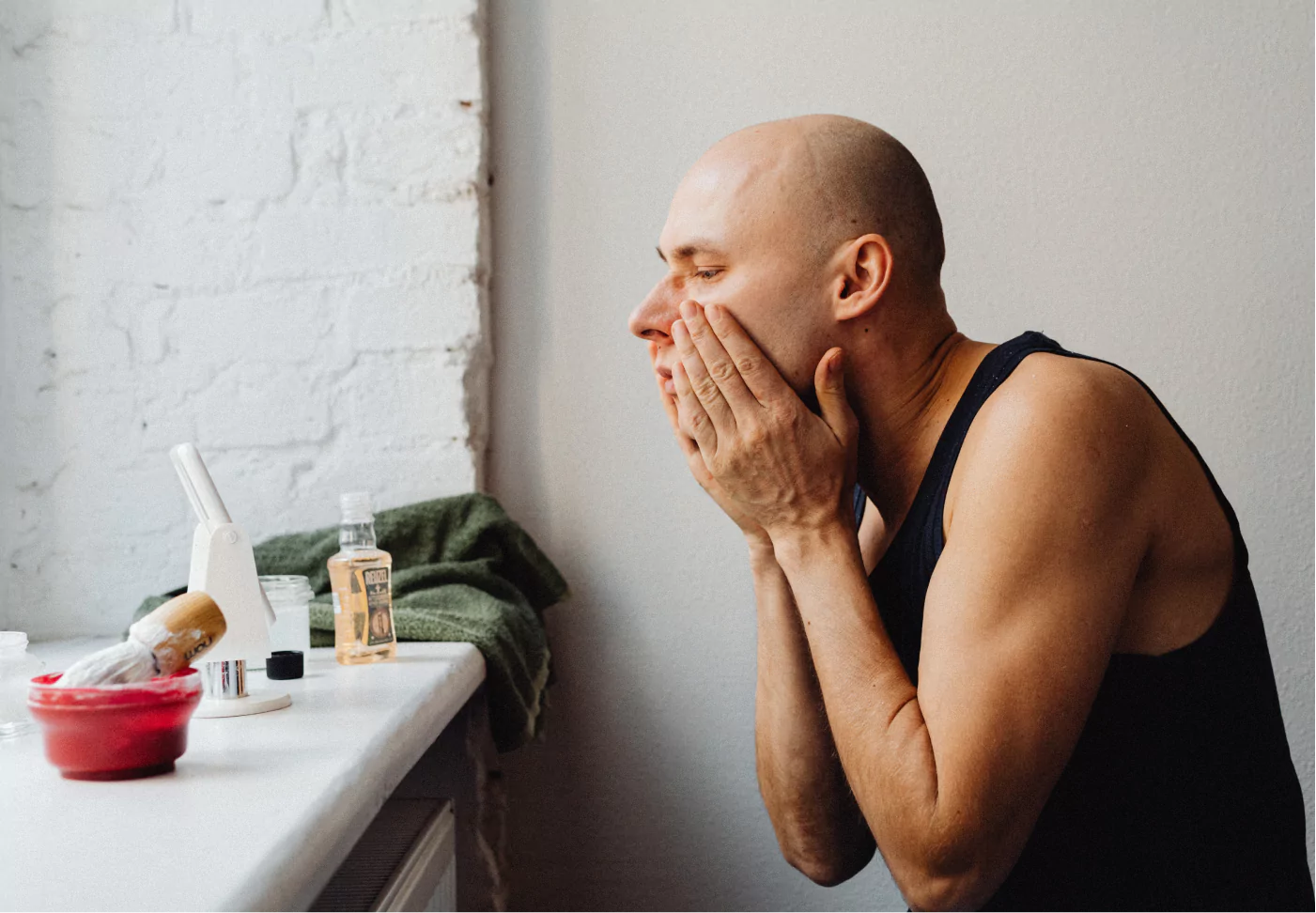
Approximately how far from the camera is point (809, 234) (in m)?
1.00

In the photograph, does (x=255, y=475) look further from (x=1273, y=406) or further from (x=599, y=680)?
(x=1273, y=406)

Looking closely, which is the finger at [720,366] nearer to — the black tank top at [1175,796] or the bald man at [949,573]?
the bald man at [949,573]

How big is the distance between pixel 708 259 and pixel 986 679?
1.49 ft

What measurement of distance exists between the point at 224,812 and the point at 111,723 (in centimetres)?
12

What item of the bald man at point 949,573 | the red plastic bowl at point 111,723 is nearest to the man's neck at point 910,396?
the bald man at point 949,573

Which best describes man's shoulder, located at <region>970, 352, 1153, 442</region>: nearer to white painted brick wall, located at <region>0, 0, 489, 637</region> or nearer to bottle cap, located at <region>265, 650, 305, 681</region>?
bottle cap, located at <region>265, 650, 305, 681</region>

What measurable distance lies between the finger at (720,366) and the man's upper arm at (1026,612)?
0.80 ft

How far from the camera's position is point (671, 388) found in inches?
43.2

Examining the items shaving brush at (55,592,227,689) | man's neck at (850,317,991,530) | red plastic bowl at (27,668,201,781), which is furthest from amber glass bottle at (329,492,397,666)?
man's neck at (850,317,991,530)

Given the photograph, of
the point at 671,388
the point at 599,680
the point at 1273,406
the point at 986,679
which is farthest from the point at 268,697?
the point at 1273,406

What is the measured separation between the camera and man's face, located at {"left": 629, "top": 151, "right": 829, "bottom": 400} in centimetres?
100

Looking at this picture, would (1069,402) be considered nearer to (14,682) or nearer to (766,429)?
(766,429)

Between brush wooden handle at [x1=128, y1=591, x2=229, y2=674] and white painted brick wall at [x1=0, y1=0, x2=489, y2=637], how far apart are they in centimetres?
78

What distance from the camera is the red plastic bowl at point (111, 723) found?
2.56 feet
